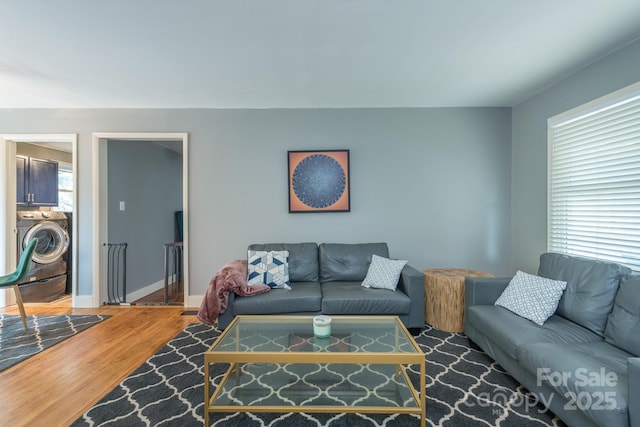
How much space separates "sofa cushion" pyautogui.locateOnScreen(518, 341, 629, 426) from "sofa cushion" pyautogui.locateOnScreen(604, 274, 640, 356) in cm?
6

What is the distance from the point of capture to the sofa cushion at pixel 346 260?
10.9ft

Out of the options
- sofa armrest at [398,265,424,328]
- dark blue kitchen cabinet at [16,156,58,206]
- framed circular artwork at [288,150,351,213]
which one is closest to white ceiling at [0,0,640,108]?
framed circular artwork at [288,150,351,213]

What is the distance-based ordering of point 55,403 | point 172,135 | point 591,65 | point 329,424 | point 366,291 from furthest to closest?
point 172,135, point 366,291, point 591,65, point 55,403, point 329,424

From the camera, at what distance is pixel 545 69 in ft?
8.86

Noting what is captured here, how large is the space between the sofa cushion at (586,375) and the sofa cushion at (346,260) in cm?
170

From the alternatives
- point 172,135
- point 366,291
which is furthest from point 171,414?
point 172,135

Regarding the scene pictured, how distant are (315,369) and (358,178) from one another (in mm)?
2324

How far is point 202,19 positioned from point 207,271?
2.77 metres

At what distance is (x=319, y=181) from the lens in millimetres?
3682

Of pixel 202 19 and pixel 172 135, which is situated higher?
pixel 202 19

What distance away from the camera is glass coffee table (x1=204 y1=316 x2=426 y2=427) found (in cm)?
162

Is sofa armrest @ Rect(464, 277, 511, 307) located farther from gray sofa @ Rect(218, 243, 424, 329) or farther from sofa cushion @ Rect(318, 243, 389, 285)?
sofa cushion @ Rect(318, 243, 389, 285)

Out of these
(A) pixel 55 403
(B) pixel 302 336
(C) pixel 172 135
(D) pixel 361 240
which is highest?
(C) pixel 172 135

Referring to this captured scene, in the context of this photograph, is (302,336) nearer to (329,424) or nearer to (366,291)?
(329,424)
